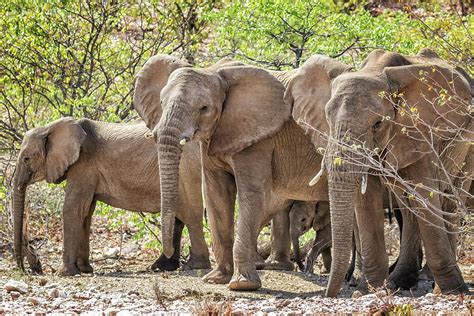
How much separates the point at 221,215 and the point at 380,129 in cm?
269

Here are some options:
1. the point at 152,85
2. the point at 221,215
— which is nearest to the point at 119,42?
the point at 152,85

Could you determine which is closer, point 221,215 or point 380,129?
point 380,129

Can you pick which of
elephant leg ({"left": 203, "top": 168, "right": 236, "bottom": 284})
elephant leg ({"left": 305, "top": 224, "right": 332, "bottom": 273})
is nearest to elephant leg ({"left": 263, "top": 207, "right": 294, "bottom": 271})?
elephant leg ({"left": 305, "top": 224, "right": 332, "bottom": 273})

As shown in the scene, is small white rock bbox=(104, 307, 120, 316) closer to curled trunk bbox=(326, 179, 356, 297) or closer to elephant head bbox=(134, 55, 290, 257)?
elephant head bbox=(134, 55, 290, 257)

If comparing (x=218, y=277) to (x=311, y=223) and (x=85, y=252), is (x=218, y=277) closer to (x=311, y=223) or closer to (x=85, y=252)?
(x=311, y=223)

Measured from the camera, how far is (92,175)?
17312 mm

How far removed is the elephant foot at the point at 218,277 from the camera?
46.4ft

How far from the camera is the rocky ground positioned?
1070cm

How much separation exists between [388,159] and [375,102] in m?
0.63

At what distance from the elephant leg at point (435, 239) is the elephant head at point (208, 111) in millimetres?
1800

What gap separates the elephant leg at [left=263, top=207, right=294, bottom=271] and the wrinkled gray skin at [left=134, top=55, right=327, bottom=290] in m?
1.76

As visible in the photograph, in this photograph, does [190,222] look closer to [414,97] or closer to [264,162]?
[264,162]

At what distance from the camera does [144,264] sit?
18594mm

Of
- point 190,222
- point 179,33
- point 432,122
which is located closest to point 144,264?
point 190,222
